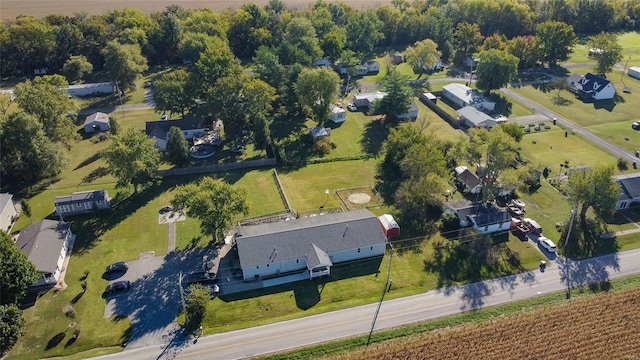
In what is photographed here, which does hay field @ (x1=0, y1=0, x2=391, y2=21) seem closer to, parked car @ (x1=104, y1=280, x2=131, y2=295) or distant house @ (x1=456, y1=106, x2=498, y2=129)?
distant house @ (x1=456, y1=106, x2=498, y2=129)

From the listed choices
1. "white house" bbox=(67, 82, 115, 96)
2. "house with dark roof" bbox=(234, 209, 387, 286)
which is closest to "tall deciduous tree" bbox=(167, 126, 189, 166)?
"house with dark roof" bbox=(234, 209, 387, 286)

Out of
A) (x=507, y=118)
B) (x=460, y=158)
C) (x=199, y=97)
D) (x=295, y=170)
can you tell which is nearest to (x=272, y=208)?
(x=295, y=170)

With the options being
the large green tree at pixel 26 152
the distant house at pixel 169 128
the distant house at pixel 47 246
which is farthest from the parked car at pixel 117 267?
the distant house at pixel 169 128

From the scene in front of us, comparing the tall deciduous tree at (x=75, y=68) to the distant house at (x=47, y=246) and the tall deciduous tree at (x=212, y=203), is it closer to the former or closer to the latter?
the distant house at (x=47, y=246)

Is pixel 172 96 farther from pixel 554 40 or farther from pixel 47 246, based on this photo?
pixel 554 40

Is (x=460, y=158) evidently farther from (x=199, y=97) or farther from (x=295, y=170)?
(x=199, y=97)

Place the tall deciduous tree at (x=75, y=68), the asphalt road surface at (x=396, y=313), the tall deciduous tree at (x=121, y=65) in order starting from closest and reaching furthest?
the asphalt road surface at (x=396, y=313)
the tall deciduous tree at (x=121, y=65)
the tall deciduous tree at (x=75, y=68)

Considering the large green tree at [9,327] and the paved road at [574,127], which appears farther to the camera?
the paved road at [574,127]
